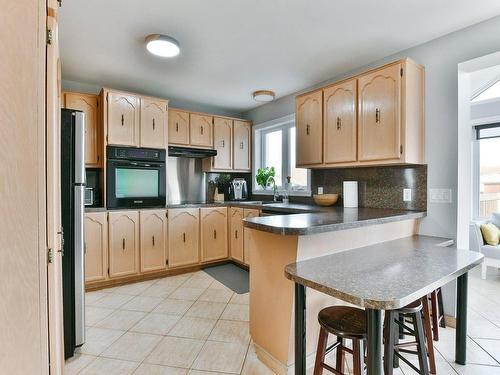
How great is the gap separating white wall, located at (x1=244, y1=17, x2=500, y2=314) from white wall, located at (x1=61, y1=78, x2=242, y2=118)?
2966 millimetres

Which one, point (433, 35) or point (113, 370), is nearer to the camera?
point (113, 370)

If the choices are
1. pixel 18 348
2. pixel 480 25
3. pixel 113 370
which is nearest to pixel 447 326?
pixel 480 25

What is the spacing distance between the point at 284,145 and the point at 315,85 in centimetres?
99

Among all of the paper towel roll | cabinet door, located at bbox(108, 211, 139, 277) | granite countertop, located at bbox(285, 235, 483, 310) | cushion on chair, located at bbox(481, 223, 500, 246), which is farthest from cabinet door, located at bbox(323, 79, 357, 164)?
cushion on chair, located at bbox(481, 223, 500, 246)

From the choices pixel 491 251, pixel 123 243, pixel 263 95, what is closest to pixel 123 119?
pixel 123 243

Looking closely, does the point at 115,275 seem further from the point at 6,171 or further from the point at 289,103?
the point at 289,103

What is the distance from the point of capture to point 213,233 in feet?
12.7

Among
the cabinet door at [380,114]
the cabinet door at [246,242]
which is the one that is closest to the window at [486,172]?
the cabinet door at [380,114]

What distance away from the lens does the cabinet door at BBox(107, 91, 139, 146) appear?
3213 mm

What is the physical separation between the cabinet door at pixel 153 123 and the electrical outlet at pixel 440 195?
3038 millimetres

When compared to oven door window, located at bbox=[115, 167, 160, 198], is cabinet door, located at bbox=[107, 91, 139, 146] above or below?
above

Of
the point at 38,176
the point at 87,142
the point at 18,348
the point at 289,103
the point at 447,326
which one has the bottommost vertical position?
the point at 447,326

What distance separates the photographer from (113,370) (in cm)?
175

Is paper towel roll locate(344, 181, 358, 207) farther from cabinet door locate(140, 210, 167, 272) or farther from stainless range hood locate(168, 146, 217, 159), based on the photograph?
cabinet door locate(140, 210, 167, 272)
